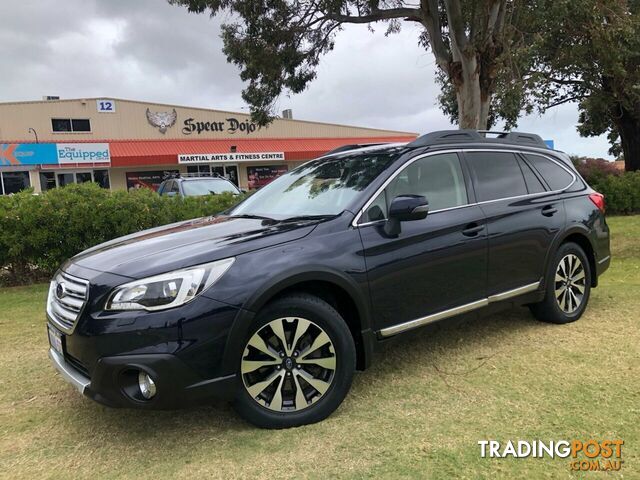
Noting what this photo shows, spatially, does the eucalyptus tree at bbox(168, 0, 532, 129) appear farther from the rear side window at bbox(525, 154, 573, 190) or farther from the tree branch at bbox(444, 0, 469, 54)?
the rear side window at bbox(525, 154, 573, 190)

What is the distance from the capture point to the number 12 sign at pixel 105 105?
31.1m

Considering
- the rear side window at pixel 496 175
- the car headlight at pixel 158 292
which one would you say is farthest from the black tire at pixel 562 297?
the car headlight at pixel 158 292

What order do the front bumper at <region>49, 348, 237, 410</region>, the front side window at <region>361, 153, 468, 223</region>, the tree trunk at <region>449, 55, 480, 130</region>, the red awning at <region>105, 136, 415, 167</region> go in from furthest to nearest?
the red awning at <region>105, 136, 415, 167</region> → the tree trunk at <region>449, 55, 480, 130</region> → the front side window at <region>361, 153, 468, 223</region> → the front bumper at <region>49, 348, 237, 410</region>

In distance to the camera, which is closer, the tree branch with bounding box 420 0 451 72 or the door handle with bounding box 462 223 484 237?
the door handle with bounding box 462 223 484 237

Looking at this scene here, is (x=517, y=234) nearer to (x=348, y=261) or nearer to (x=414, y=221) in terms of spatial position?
(x=414, y=221)

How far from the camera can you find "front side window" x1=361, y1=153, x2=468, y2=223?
3721 mm

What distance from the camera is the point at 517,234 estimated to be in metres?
4.38

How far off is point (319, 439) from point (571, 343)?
2519 mm

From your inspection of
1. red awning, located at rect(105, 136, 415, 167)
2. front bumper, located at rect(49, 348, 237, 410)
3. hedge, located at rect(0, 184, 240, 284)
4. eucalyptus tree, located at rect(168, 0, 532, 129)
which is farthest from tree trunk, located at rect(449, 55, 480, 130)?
red awning, located at rect(105, 136, 415, 167)

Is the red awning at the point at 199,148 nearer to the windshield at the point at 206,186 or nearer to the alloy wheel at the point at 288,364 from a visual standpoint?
the windshield at the point at 206,186

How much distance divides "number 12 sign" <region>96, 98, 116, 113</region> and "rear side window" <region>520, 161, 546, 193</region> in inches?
1212

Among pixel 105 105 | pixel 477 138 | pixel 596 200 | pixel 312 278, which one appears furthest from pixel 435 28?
pixel 105 105

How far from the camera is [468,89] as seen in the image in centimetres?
1002

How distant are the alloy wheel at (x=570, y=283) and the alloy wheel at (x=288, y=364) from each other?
2.65 m
